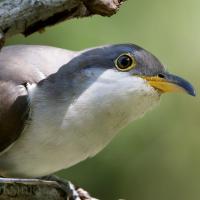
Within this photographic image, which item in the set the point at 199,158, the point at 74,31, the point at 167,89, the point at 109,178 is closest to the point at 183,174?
the point at 199,158

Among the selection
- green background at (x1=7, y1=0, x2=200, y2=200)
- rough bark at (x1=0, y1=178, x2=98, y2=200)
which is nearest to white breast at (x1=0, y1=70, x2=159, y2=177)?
rough bark at (x1=0, y1=178, x2=98, y2=200)

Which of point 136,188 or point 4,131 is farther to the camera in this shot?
point 136,188

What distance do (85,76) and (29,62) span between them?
1.46 ft

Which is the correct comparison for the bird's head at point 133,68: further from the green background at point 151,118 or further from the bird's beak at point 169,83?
the green background at point 151,118

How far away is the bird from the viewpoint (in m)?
5.60

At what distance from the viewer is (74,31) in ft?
25.6

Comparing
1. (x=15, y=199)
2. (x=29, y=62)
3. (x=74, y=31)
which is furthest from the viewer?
(x=74, y=31)

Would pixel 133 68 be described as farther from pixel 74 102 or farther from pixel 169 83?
pixel 74 102

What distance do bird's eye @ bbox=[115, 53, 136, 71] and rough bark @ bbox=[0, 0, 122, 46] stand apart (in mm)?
597

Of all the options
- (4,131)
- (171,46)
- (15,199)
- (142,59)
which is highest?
(171,46)

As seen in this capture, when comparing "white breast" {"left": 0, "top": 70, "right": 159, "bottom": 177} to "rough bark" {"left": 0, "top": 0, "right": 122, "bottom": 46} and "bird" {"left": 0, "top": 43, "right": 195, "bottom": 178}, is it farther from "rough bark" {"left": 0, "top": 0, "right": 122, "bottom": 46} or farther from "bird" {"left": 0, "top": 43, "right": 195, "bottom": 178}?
"rough bark" {"left": 0, "top": 0, "right": 122, "bottom": 46}

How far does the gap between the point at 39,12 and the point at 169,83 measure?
1098 mm

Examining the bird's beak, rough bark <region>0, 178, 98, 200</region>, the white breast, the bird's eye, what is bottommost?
rough bark <region>0, 178, 98, 200</region>

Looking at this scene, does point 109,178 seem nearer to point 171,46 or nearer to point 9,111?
point 171,46
